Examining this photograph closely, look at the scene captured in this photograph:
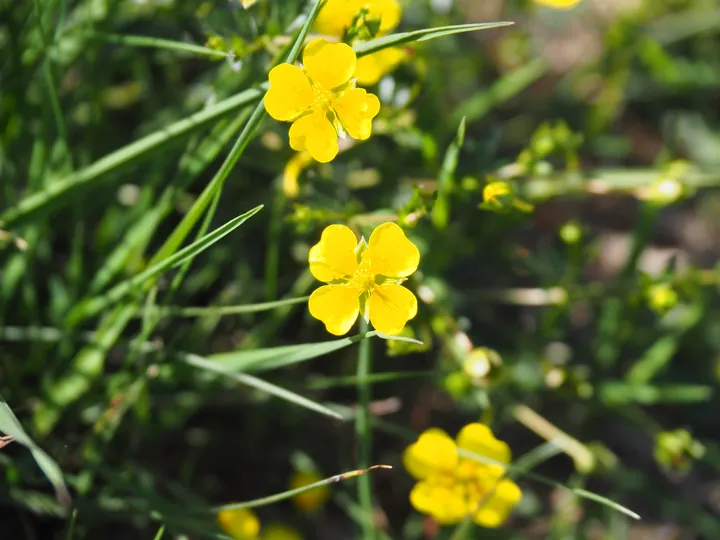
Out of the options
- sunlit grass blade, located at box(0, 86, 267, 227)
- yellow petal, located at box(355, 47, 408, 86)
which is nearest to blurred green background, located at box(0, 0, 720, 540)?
sunlit grass blade, located at box(0, 86, 267, 227)

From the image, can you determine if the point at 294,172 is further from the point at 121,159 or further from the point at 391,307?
the point at 391,307

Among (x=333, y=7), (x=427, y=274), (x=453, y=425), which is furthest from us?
(x=453, y=425)

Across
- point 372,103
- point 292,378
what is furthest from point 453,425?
point 372,103

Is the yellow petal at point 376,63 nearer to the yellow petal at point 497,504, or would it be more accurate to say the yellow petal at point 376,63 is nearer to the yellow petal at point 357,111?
the yellow petal at point 357,111

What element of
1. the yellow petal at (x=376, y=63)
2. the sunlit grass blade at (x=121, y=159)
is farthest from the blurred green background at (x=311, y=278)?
the yellow petal at (x=376, y=63)

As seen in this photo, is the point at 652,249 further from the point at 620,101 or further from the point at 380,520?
the point at 380,520

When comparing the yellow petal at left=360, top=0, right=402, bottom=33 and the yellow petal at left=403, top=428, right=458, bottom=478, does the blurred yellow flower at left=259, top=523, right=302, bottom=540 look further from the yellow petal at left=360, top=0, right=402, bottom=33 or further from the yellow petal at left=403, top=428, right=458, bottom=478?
the yellow petal at left=360, top=0, right=402, bottom=33
